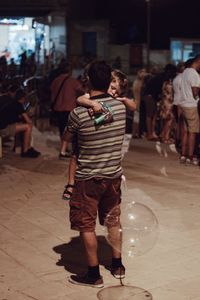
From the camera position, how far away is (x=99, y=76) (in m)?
4.55

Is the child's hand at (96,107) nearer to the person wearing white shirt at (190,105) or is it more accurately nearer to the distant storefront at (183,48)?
the person wearing white shirt at (190,105)

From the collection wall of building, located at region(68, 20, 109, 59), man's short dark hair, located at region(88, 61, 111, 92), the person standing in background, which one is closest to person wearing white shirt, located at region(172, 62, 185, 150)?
the person standing in background

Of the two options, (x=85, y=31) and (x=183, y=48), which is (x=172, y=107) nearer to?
(x=183, y=48)

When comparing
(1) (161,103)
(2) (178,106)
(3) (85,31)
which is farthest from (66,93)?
(3) (85,31)

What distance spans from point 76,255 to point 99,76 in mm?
1853

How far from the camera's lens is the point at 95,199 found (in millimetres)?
4672

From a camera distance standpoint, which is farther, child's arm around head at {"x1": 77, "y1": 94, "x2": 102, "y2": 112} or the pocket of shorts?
the pocket of shorts

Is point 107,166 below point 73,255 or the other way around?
A: the other way around

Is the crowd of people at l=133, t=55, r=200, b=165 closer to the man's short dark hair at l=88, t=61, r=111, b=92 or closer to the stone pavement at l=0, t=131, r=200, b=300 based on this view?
the stone pavement at l=0, t=131, r=200, b=300

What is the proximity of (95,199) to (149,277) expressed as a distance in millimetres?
890

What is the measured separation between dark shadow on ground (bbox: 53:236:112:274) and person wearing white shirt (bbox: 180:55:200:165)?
4.31 meters

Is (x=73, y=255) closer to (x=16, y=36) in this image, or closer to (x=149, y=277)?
(x=149, y=277)

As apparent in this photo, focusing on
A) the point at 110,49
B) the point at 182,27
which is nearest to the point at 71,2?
the point at 110,49

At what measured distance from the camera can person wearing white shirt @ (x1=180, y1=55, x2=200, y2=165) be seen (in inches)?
379
